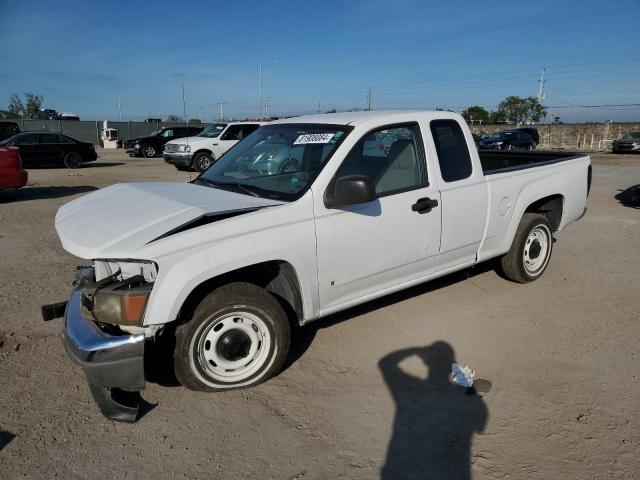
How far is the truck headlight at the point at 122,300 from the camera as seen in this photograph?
9.62ft

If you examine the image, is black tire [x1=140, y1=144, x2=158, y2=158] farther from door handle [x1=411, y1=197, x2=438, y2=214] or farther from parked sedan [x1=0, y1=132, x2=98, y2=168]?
door handle [x1=411, y1=197, x2=438, y2=214]

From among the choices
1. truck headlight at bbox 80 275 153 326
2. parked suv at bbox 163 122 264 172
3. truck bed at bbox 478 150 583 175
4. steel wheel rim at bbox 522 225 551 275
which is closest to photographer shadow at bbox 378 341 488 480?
truck headlight at bbox 80 275 153 326

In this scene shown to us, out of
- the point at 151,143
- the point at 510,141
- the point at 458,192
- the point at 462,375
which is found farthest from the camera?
the point at 510,141

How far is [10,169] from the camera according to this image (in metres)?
11.0

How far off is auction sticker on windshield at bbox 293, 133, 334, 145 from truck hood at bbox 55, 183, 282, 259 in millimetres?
740

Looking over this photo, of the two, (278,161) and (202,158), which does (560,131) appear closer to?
(202,158)

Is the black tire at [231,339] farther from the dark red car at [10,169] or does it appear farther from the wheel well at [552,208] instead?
the dark red car at [10,169]

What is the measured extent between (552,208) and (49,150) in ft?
61.8

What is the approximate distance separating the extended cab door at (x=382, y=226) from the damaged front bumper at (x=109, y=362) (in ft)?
4.44

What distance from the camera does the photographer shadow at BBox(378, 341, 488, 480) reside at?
2752mm

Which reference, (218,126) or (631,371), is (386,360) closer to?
(631,371)

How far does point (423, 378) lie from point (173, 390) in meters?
1.78

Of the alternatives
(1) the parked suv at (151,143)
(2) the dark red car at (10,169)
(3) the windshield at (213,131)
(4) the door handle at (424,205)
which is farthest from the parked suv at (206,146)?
(4) the door handle at (424,205)

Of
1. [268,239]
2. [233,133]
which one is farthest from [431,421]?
[233,133]
